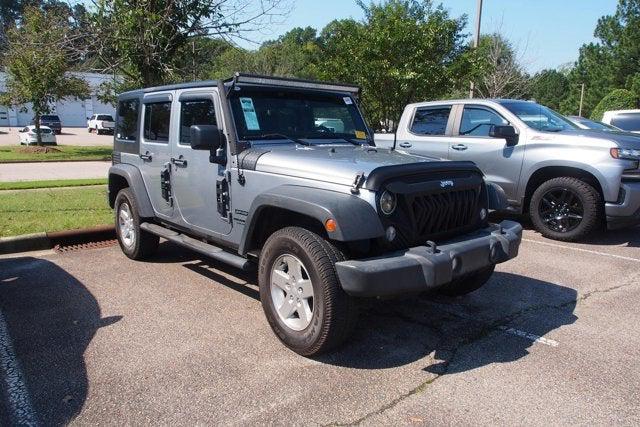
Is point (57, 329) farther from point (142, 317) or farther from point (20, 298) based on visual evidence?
point (20, 298)

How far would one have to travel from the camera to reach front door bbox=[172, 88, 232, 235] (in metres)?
4.59

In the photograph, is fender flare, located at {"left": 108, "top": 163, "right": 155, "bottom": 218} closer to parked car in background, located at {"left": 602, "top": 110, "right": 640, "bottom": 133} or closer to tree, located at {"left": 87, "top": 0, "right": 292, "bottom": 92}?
tree, located at {"left": 87, "top": 0, "right": 292, "bottom": 92}

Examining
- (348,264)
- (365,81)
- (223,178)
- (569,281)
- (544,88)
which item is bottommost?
(569,281)

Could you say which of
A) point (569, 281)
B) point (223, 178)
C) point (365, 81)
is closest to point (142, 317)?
point (223, 178)

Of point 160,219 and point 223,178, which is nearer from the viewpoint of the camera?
point 223,178

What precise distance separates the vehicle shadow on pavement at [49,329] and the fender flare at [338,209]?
1.77m

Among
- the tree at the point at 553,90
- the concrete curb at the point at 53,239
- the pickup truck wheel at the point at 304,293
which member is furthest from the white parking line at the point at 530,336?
the tree at the point at 553,90

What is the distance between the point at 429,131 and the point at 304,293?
18.7 ft

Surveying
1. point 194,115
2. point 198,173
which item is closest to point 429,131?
point 194,115

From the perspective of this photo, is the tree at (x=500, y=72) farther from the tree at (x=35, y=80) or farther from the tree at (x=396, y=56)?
the tree at (x=35, y=80)

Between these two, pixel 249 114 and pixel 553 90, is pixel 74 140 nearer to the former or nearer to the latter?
pixel 249 114

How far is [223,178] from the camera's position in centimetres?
450

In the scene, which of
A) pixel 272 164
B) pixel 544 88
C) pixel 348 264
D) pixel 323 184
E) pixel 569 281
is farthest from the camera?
pixel 544 88

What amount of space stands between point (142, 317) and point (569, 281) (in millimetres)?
4241
